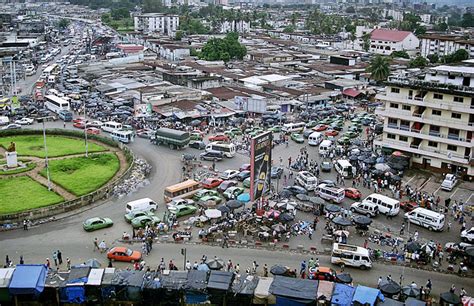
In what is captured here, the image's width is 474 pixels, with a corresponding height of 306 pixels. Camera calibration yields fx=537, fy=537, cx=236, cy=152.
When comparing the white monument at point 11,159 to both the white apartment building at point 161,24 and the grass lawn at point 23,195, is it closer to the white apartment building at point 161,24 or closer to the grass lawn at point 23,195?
the grass lawn at point 23,195

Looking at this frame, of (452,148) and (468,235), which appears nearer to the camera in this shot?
(468,235)

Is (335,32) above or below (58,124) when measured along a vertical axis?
above

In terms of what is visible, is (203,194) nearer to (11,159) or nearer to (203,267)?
(203,267)

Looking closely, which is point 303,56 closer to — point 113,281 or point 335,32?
point 335,32

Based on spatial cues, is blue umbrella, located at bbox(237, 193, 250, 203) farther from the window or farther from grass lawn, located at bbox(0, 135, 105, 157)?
grass lawn, located at bbox(0, 135, 105, 157)

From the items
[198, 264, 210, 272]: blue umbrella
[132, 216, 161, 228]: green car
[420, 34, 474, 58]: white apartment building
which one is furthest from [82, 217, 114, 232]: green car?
[420, 34, 474, 58]: white apartment building

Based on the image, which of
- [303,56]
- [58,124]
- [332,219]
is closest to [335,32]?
[303,56]

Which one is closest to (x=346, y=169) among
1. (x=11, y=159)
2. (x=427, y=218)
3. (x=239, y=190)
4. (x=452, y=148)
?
(x=452, y=148)
